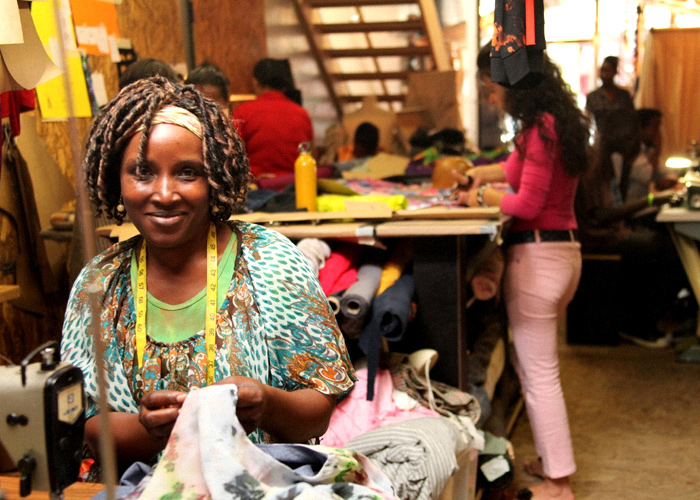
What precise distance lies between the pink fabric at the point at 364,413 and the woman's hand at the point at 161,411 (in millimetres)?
1230

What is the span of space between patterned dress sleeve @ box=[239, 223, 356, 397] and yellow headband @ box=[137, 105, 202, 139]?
288 millimetres

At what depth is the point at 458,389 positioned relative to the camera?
2.90 meters

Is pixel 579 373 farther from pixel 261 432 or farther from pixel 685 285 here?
pixel 261 432

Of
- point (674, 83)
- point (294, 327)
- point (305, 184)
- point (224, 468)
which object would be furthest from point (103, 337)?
point (674, 83)

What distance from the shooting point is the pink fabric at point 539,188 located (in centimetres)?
307

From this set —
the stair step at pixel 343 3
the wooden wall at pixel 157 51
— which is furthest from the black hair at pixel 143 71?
the stair step at pixel 343 3

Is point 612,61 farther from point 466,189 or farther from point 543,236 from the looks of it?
point 543,236

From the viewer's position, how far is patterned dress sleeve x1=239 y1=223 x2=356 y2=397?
1592mm

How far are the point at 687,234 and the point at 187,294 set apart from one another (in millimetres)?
3800

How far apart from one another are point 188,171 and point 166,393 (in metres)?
0.51

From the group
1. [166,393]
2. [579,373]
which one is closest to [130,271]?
[166,393]

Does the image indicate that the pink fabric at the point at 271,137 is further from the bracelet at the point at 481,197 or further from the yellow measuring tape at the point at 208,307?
the yellow measuring tape at the point at 208,307

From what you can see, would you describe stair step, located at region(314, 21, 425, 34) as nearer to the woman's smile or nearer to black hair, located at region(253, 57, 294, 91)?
black hair, located at region(253, 57, 294, 91)

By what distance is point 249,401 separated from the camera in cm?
133
